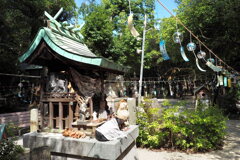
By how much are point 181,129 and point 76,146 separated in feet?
13.1

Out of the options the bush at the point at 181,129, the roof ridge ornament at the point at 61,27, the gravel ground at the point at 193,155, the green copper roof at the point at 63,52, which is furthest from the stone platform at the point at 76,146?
the roof ridge ornament at the point at 61,27

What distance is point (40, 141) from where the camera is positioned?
12.4 ft

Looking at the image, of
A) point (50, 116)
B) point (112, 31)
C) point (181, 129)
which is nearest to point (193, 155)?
point (181, 129)

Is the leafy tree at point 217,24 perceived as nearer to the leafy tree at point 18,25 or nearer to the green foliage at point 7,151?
the leafy tree at point 18,25

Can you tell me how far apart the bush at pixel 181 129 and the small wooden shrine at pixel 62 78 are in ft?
9.79

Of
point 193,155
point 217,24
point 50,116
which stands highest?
point 217,24

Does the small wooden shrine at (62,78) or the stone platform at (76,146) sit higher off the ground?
the small wooden shrine at (62,78)

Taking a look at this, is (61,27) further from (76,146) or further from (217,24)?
(217,24)

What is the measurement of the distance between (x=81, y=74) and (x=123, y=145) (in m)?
2.13

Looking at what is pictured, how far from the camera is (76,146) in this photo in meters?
3.51

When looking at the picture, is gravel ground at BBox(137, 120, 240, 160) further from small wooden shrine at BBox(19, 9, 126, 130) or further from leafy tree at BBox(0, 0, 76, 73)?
leafy tree at BBox(0, 0, 76, 73)

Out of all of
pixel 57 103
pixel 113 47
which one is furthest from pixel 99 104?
pixel 113 47

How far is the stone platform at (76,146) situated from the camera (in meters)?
3.28

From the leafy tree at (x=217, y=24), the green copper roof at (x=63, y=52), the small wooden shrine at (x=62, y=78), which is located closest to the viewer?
the green copper roof at (x=63, y=52)
